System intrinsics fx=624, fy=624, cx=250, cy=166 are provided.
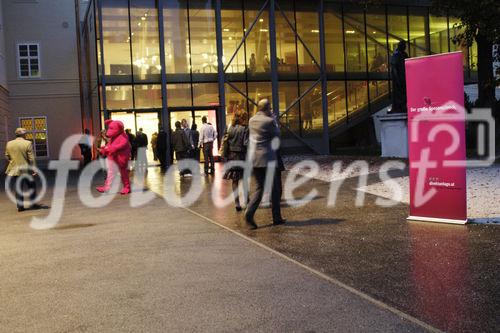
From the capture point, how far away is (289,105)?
30.6m

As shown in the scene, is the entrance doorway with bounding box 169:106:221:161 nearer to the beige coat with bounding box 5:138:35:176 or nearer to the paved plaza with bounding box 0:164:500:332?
→ the beige coat with bounding box 5:138:35:176

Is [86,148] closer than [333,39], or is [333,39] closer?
[86,148]

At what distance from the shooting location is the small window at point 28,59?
38.8 m

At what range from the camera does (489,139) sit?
2230 cm

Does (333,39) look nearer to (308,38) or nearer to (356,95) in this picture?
(308,38)

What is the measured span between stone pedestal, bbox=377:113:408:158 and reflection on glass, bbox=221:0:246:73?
10.5 m

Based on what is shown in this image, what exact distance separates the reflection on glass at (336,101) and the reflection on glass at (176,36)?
7.46 metres

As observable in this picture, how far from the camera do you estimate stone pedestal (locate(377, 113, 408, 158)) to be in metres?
20.7

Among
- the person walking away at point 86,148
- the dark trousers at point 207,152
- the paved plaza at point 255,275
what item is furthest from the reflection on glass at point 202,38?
the paved plaza at point 255,275

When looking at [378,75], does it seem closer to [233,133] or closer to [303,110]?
[303,110]

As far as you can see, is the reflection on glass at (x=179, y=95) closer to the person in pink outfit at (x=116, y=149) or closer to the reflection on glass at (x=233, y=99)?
the reflection on glass at (x=233, y=99)

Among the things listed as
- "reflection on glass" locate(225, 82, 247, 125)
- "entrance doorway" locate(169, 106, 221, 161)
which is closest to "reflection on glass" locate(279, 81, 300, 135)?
"reflection on glass" locate(225, 82, 247, 125)

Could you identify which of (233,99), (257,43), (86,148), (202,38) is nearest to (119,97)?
(86,148)

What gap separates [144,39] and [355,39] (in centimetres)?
1118
